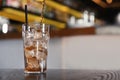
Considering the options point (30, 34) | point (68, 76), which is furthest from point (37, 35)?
point (68, 76)

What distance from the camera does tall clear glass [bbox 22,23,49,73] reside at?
96 centimetres

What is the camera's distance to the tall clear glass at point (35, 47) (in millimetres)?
959

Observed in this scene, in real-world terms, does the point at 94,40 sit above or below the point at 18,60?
above

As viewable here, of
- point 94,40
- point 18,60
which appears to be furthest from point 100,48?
point 18,60

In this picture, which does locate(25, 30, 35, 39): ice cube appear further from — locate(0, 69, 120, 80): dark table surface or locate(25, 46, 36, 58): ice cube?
locate(0, 69, 120, 80): dark table surface

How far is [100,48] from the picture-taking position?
136 centimetres

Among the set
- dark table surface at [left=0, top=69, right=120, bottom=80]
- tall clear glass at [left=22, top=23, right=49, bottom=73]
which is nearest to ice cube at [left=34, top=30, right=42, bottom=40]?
tall clear glass at [left=22, top=23, right=49, bottom=73]

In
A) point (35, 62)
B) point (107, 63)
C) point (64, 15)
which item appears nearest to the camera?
point (35, 62)

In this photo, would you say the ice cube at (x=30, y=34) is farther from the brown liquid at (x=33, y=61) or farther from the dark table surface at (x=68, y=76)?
the dark table surface at (x=68, y=76)

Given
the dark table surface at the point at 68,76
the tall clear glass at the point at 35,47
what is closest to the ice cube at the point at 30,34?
the tall clear glass at the point at 35,47

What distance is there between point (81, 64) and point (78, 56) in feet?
0.15

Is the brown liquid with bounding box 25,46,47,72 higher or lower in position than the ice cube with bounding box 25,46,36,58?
lower

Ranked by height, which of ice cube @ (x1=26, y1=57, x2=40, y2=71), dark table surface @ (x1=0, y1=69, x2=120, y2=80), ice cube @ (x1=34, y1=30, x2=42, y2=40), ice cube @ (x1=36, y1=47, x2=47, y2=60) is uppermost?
Answer: ice cube @ (x1=34, y1=30, x2=42, y2=40)

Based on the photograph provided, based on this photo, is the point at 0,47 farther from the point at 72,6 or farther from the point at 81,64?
the point at 72,6
